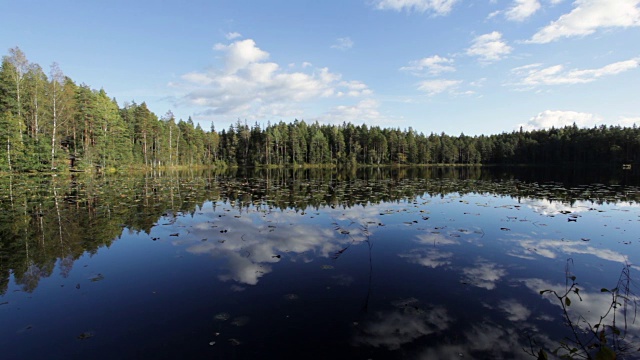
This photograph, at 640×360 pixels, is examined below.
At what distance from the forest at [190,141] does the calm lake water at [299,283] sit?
3524 centimetres

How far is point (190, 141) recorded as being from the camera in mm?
95125

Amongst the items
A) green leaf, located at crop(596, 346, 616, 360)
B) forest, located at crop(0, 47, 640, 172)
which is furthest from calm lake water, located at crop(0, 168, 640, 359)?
forest, located at crop(0, 47, 640, 172)

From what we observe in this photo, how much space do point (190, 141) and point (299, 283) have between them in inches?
3833

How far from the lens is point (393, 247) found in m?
10.8

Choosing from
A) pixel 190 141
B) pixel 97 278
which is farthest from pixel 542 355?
pixel 190 141

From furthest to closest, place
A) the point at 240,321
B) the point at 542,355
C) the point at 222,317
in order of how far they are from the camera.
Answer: the point at 222,317
the point at 240,321
the point at 542,355

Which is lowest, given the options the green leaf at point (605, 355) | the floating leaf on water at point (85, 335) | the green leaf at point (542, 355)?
the floating leaf on water at point (85, 335)

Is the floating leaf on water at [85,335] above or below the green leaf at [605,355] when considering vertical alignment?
below

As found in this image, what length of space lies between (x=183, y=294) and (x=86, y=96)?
2373 inches

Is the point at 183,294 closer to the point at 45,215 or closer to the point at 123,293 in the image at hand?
the point at 123,293

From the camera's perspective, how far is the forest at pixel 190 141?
40.4 metres

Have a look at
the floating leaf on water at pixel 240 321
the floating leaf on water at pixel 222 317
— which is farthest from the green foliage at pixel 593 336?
the floating leaf on water at pixel 222 317

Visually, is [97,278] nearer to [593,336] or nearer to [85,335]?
[85,335]

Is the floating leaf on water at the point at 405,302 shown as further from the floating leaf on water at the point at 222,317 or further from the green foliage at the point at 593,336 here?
the floating leaf on water at the point at 222,317
